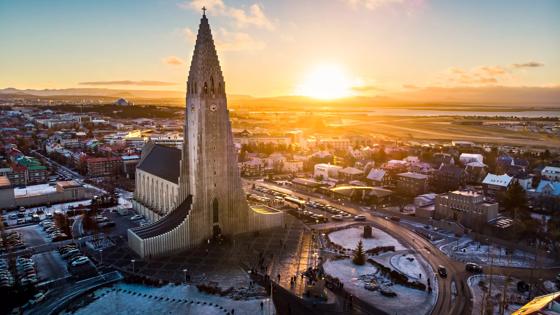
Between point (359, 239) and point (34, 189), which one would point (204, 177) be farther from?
point (34, 189)

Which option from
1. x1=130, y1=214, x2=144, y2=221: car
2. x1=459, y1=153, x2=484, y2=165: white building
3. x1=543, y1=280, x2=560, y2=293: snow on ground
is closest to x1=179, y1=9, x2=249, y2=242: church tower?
x1=130, y1=214, x2=144, y2=221: car

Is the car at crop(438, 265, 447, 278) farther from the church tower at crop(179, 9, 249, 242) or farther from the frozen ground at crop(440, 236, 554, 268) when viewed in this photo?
the church tower at crop(179, 9, 249, 242)

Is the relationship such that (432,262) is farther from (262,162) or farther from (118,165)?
(118,165)

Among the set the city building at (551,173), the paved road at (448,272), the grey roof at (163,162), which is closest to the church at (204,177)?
the grey roof at (163,162)

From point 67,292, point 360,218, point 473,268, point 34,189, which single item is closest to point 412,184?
point 360,218

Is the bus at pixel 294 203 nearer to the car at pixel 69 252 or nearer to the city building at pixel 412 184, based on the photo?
the city building at pixel 412 184
